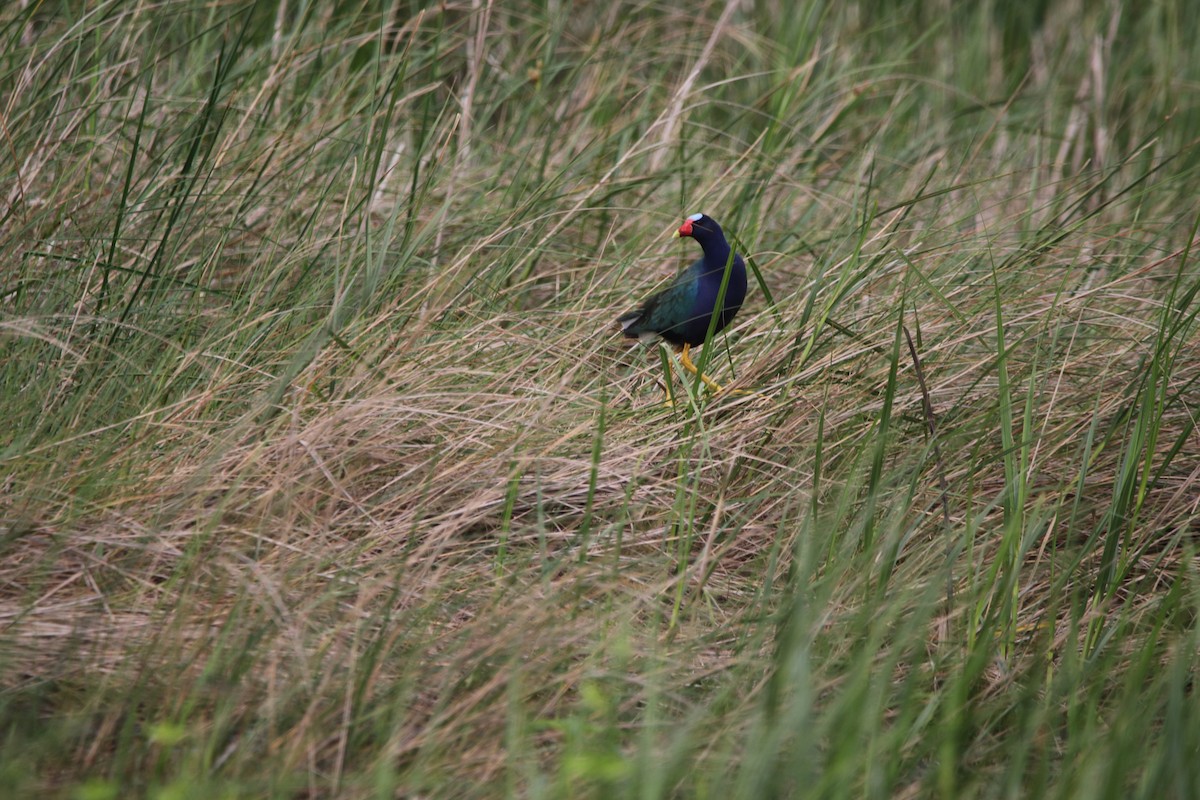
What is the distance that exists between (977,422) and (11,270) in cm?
222

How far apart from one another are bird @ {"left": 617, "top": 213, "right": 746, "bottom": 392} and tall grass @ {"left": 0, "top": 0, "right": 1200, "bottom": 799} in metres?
0.07

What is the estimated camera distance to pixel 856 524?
241cm

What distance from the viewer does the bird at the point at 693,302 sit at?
3.26m

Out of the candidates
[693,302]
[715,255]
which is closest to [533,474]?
[693,302]

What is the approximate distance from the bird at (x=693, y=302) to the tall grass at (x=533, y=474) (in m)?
0.07

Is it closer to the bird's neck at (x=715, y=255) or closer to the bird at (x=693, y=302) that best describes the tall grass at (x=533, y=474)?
the bird at (x=693, y=302)

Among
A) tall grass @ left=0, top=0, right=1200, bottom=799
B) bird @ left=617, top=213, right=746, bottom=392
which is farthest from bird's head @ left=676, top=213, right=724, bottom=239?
tall grass @ left=0, top=0, right=1200, bottom=799

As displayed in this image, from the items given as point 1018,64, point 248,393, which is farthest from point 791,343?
point 1018,64

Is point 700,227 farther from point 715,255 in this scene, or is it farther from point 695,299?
point 695,299

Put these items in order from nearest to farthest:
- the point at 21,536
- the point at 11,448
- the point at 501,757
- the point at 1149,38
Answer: the point at 501,757, the point at 21,536, the point at 11,448, the point at 1149,38

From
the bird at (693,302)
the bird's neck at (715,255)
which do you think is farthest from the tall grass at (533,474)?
the bird's neck at (715,255)

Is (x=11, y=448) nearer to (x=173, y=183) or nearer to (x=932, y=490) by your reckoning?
(x=173, y=183)

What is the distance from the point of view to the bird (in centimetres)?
326

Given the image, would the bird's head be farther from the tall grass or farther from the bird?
the tall grass
